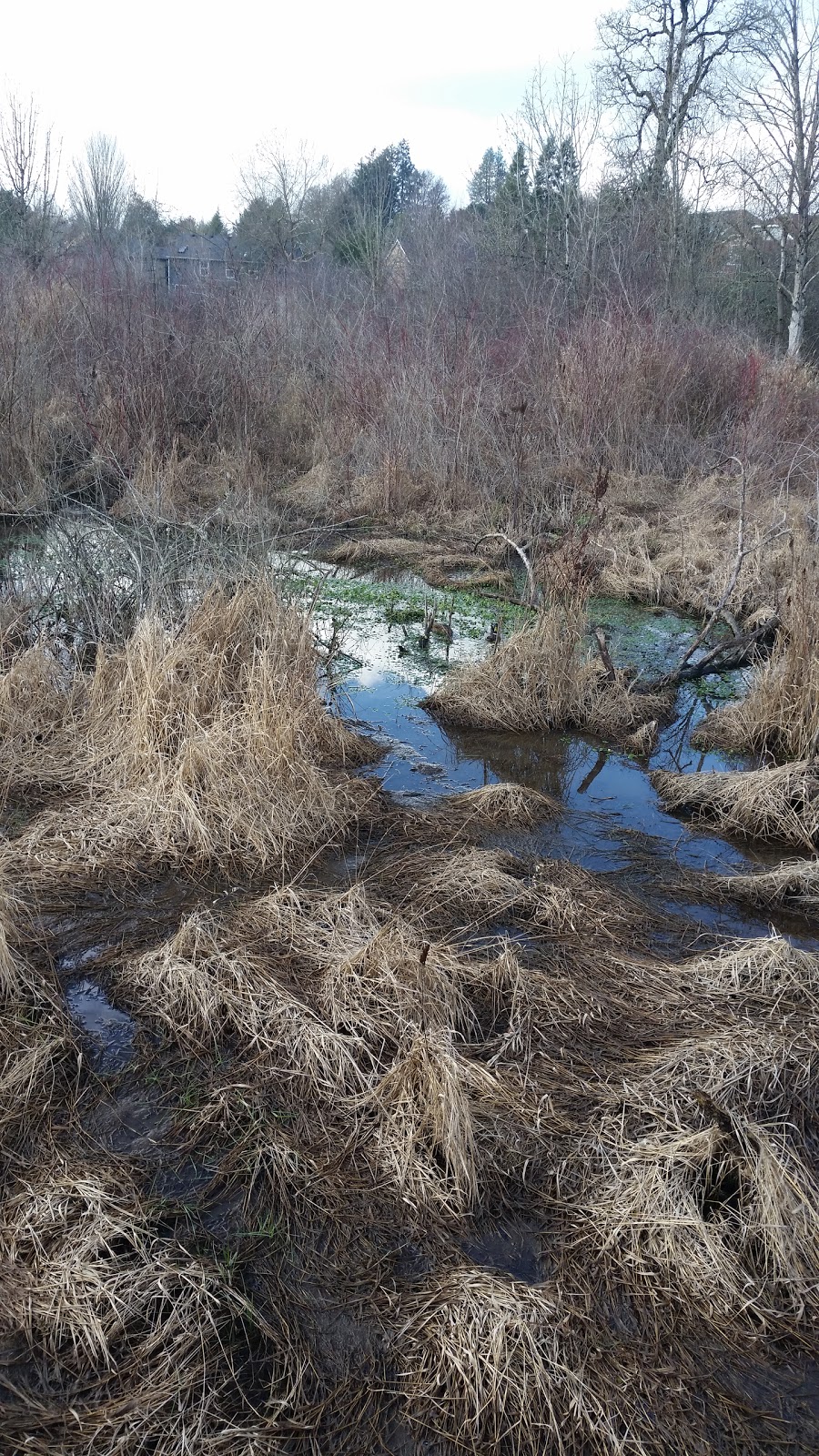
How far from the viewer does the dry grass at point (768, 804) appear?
4945 millimetres

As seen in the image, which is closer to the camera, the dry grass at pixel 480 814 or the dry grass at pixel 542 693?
the dry grass at pixel 480 814

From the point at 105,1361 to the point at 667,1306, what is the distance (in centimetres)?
135

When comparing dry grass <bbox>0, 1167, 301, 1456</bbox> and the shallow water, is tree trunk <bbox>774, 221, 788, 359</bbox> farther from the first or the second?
dry grass <bbox>0, 1167, 301, 1456</bbox>

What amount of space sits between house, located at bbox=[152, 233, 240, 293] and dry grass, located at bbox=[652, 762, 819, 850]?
565 inches

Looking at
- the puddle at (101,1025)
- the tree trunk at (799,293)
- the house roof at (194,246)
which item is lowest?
the puddle at (101,1025)

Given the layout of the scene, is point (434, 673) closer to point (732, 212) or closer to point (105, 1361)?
point (105, 1361)

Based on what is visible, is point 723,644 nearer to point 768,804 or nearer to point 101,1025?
point 768,804

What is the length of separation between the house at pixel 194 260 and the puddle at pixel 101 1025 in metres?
15.2

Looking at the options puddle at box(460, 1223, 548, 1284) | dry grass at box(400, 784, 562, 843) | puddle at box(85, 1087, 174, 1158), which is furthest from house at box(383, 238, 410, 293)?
puddle at box(460, 1223, 548, 1284)

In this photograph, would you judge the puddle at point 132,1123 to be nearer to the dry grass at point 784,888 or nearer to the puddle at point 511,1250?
the puddle at point 511,1250

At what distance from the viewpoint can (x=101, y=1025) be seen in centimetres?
347

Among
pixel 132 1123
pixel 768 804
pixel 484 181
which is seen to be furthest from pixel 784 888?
pixel 484 181

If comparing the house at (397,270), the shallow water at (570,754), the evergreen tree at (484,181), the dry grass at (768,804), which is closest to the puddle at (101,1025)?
the shallow water at (570,754)

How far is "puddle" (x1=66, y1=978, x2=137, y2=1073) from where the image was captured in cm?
330
